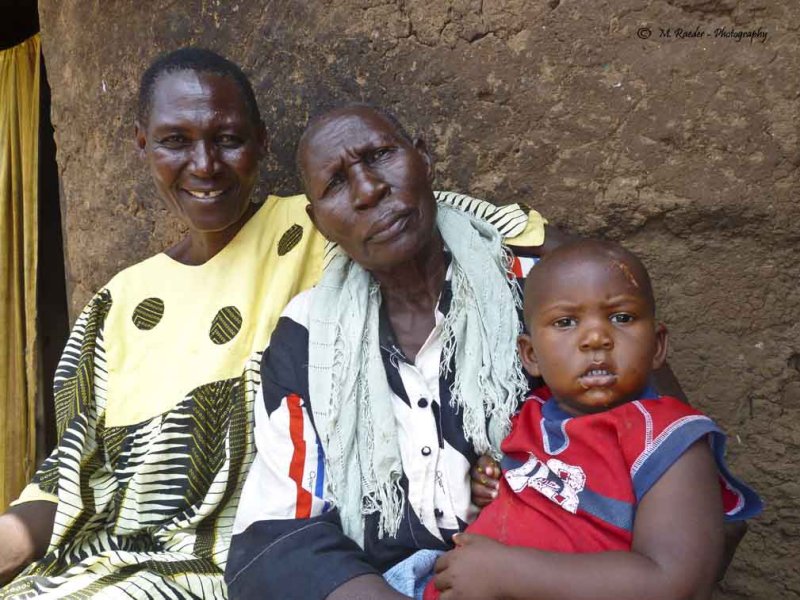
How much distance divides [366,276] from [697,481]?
95 cm

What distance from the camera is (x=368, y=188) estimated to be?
208cm

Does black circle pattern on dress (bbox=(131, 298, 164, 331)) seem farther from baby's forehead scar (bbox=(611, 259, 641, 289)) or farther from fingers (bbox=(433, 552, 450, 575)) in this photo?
baby's forehead scar (bbox=(611, 259, 641, 289))

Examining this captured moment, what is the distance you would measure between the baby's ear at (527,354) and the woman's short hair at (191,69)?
113 cm

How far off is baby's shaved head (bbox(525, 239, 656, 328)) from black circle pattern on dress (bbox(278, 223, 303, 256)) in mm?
887

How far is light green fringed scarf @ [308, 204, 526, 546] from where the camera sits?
1982mm

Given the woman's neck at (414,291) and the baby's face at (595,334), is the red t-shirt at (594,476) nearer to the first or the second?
the baby's face at (595,334)

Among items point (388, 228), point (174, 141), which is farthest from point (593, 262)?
point (174, 141)

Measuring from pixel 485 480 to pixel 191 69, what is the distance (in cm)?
143

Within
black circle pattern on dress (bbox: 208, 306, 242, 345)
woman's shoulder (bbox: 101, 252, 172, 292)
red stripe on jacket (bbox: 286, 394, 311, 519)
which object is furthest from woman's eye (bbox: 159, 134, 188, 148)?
red stripe on jacket (bbox: 286, 394, 311, 519)

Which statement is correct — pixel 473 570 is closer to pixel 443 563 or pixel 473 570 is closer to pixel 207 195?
pixel 443 563

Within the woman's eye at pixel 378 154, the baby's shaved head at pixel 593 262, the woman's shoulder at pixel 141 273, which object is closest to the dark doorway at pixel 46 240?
the woman's shoulder at pixel 141 273

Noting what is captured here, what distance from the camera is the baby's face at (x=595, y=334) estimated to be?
5.59ft

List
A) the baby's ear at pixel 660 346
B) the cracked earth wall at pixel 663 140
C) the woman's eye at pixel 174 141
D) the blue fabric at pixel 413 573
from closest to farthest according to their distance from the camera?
1. the baby's ear at pixel 660 346
2. the blue fabric at pixel 413 573
3. the cracked earth wall at pixel 663 140
4. the woman's eye at pixel 174 141

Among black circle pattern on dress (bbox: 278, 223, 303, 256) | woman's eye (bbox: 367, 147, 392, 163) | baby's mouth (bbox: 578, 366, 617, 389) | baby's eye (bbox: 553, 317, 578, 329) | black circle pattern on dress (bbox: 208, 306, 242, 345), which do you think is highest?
woman's eye (bbox: 367, 147, 392, 163)
